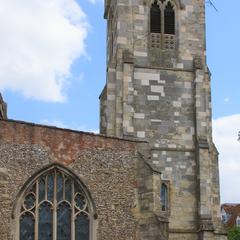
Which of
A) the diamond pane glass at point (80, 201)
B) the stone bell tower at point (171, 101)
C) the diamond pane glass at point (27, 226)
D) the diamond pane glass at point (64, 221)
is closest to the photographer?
the diamond pane glass at point (27, 226)

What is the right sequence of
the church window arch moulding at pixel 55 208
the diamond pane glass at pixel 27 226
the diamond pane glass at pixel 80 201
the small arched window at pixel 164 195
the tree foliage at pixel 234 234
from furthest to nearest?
1. the tree foliage at pixel 234 234
2. the small arched window at pixel 164 195
3. the diamond pane glass at pixel 80 201
4. the church window arch moulding at pixel 55 208
5. the diamond pane glass at pixel 27 226

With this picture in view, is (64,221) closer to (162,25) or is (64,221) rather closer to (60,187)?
(60,187)

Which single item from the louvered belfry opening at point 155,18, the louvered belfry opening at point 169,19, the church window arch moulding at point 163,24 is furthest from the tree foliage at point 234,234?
the louvered belfry opening at point 155,18

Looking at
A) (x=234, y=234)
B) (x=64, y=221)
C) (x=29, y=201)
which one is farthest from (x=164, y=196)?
(x=234, y=234)

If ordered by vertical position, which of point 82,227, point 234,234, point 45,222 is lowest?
point 234,234

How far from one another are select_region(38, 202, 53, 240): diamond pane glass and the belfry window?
13.9 meters

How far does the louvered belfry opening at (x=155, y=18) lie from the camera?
36219 millimetres

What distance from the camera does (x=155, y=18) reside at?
119 feet

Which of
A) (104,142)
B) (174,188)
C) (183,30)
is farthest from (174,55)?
(104,142)

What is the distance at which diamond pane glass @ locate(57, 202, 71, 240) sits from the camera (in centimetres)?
2412

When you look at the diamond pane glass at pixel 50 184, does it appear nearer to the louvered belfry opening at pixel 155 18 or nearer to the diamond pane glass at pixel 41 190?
the diamond pane glass at pixel 41 190

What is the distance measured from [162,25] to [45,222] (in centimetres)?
1542

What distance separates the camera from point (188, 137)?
34125 millimetres

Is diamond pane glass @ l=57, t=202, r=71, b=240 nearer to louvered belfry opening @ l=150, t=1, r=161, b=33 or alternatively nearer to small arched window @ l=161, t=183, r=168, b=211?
small arched window @ l=161, t=183, r=168, b=211
